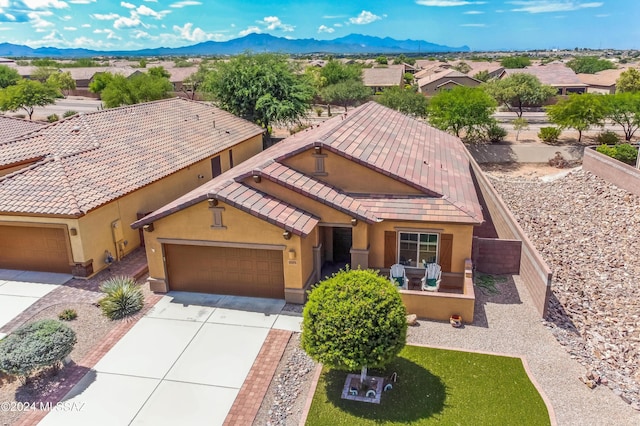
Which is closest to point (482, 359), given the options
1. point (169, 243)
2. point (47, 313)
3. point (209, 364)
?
point (209, 364)

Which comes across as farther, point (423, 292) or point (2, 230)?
point (2, 230)

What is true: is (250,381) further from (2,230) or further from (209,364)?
(2,230)

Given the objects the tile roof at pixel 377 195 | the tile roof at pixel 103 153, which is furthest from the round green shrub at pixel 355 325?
the tile roof at pixel 103 153

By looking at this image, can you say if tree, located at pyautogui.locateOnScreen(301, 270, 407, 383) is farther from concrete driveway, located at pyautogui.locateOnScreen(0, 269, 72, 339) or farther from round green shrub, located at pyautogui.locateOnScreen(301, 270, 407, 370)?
concrete driveway, located at pyautogui.locateOnScreen(0, 269, 72, 339)

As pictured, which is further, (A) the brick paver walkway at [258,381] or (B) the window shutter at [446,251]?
(B) the window shutter at [446,251]

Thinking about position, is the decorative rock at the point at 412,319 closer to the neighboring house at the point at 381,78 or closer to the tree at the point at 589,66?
the neighboring house at the point at 381,78

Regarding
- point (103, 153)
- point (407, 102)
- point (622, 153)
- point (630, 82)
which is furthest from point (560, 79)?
point (103, 153)
